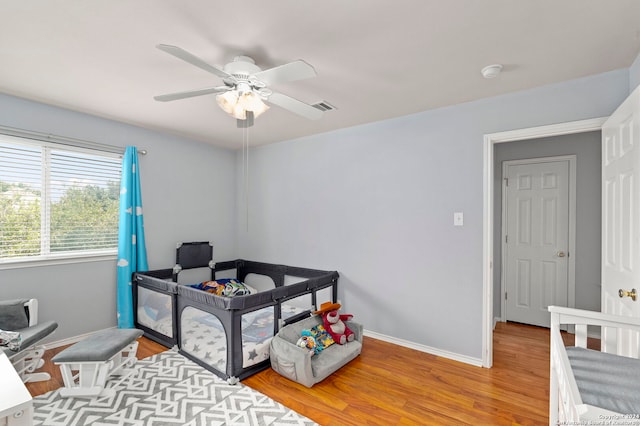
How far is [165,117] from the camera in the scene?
10.2ft

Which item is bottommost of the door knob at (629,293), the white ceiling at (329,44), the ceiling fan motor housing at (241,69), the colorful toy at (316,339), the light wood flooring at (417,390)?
the light wood flooring at (417,390)

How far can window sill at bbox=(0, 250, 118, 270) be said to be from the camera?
2648 millimetres

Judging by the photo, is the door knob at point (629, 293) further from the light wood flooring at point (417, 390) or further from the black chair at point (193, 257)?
the black chair at point (193, 257)

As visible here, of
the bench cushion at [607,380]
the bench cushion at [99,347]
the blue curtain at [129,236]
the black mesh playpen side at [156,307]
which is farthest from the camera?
the blue curtain at [129,236]

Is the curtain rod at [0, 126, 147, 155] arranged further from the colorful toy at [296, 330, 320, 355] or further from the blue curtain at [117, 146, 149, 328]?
the colorful toy at [296, 330, 320, 355]

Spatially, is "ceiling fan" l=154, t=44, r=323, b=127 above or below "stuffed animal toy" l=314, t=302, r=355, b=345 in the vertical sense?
above

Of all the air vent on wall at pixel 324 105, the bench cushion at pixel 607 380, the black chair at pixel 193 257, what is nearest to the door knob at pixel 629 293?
the bench cushion at pixel 607 380

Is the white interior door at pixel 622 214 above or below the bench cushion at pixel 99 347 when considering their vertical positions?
above

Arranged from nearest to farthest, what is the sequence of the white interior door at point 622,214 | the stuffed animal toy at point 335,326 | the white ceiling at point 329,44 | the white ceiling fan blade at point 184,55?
1. the white ceiling fan blade at point 184,55
2. the white ceiling at point 329,44
3. the white interior door at point 622,214
4. the stuffed animal toy at point 335,326

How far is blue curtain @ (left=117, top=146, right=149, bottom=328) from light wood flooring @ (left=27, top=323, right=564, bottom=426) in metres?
0.64

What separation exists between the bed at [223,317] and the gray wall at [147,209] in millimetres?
369

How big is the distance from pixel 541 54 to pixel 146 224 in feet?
12.9

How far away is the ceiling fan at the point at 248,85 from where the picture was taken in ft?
5.17

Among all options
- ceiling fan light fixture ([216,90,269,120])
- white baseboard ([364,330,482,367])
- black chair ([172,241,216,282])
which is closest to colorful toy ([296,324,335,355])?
white baseboard ([364,330,482,367])
